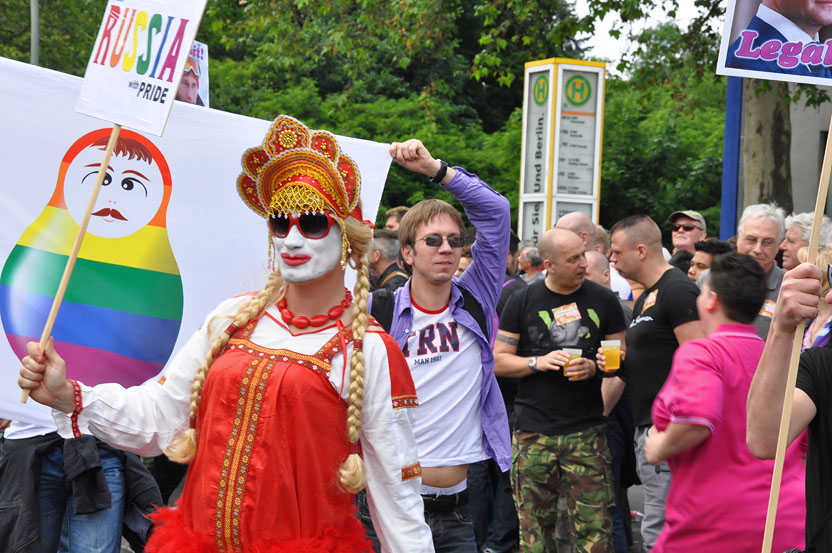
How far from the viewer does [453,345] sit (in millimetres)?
4621

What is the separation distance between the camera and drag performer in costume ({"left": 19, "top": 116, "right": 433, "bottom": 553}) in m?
3.03

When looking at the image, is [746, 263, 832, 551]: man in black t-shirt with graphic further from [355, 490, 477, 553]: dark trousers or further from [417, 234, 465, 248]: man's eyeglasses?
[417, 234, 465, 248]: man's eyeglasses

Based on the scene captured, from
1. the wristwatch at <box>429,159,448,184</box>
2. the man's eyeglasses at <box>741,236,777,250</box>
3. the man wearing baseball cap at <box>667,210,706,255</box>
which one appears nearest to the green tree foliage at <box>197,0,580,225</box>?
the man wearing baseball cap at <box>667,210,706,255</box>

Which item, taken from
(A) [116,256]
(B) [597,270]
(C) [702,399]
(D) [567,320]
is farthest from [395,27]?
(C) [702,399]

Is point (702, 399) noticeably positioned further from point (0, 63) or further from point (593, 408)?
point (0, 63)

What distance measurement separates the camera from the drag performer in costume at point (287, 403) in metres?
3.03

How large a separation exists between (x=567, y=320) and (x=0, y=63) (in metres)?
3.20

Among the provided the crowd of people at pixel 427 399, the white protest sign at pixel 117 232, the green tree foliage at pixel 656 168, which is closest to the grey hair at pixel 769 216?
the crowd of people at pixel 427 399

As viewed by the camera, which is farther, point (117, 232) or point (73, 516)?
point (117, 232)

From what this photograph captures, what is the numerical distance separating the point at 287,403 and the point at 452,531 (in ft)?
5.10

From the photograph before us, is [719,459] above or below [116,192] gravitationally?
below

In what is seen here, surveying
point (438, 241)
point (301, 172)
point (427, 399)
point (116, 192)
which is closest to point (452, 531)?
point (427, 399)

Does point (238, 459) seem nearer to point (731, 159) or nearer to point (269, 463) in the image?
point (269, 463)

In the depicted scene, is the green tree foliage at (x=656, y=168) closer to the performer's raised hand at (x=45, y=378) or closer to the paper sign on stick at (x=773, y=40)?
the paper sign on stick at (x=773, y=40)
